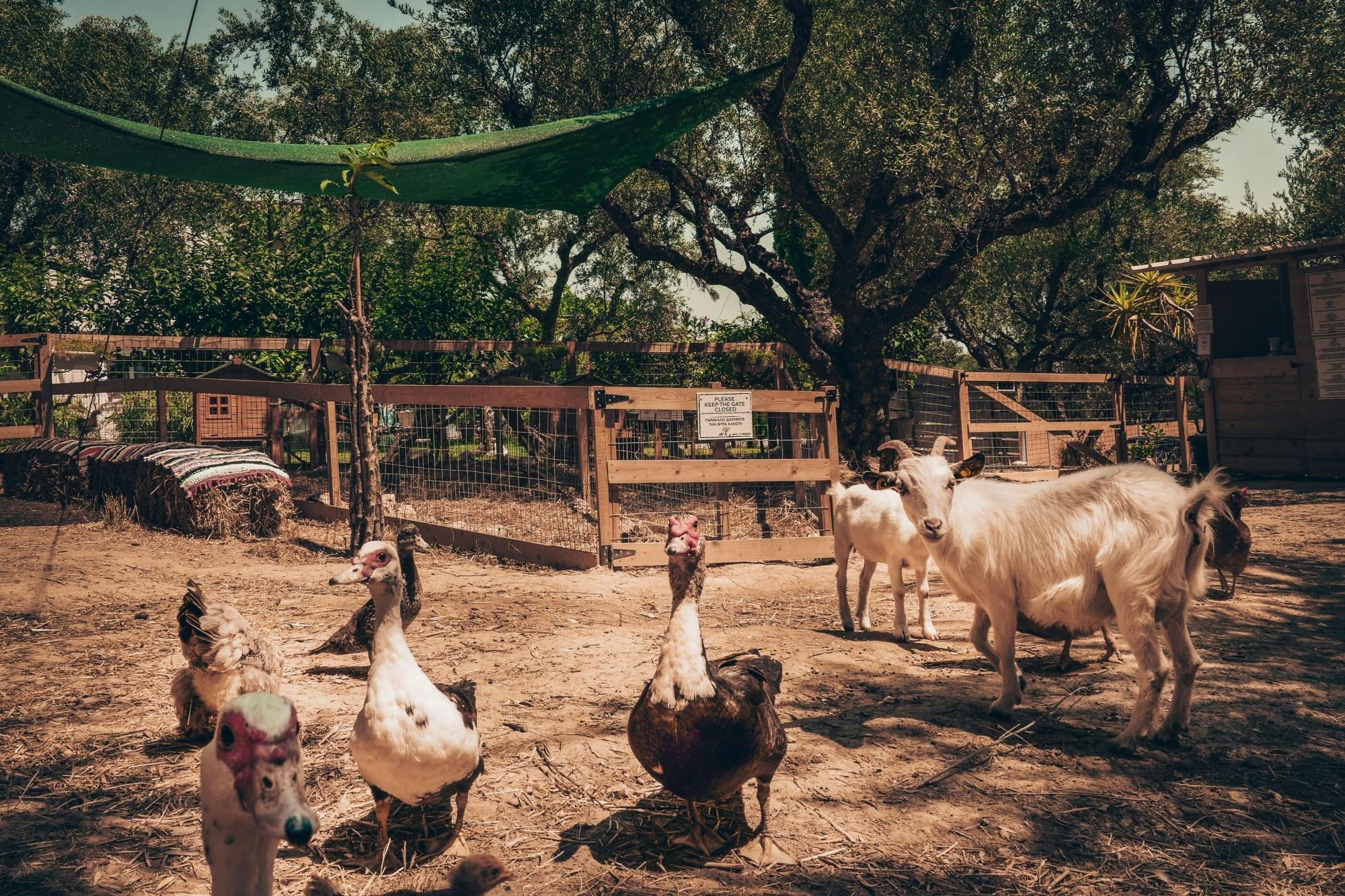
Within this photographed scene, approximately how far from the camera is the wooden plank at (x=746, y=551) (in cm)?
867

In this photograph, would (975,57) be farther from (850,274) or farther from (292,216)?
(292,216)

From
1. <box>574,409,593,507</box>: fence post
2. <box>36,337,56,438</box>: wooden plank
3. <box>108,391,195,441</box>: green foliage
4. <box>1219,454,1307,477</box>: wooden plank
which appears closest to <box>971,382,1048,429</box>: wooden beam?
<box>1219,454,1307,477</box>: wooden plank

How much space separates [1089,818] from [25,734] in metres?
4.95

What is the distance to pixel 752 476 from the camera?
9.27m

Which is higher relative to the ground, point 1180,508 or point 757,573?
point 1180,508

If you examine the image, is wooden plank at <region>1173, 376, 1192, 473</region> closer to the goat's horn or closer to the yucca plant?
the yucca plant

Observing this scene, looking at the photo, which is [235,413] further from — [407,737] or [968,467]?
[407,737]

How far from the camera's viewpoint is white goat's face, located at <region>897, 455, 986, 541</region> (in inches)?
193

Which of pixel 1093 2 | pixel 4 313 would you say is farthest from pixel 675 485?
pixel 4 313

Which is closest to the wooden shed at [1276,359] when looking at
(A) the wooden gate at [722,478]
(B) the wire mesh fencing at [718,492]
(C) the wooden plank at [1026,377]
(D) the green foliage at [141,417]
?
(C) the wooden plank at [1026,377]

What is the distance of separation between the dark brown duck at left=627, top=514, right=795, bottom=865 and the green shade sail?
6.93 m

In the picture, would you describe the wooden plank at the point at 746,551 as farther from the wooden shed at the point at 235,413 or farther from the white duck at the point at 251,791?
the wooden shed at the point at 235,413

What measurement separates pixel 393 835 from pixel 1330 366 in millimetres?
15576

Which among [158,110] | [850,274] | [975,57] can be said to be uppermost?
[158,110]
